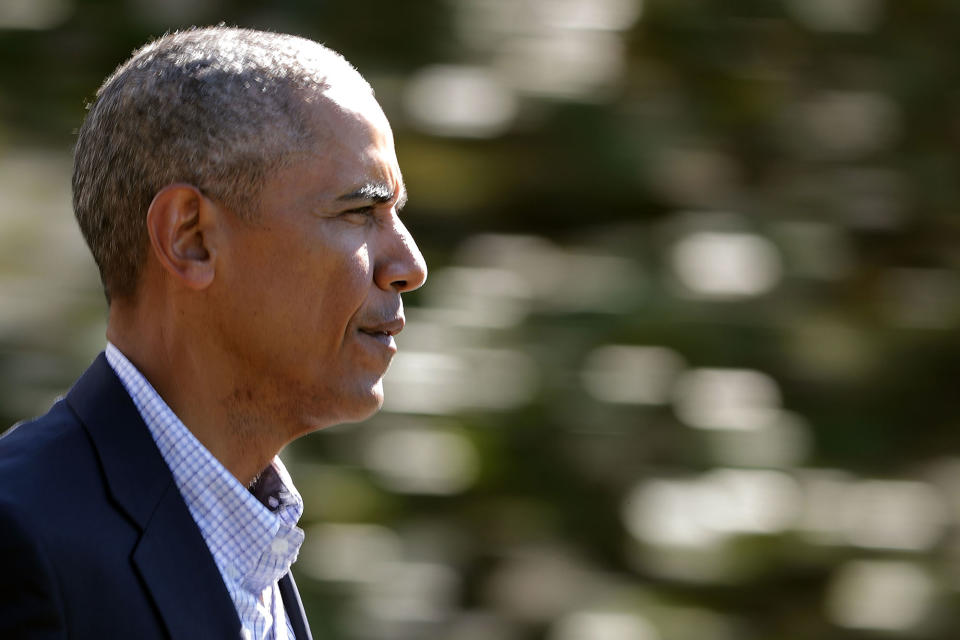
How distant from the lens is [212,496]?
5.39 feet

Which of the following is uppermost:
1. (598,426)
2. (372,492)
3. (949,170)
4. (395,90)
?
(949,170)

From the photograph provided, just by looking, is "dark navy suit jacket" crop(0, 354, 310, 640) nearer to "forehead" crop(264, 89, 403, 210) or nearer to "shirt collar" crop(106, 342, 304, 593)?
"shirt collar" crop(106, 342, 304, 593)

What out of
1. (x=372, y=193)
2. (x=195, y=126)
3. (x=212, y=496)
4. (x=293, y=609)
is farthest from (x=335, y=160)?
(x=293, y=609)

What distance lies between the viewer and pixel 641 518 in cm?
346

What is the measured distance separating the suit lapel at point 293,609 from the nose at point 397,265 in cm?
43

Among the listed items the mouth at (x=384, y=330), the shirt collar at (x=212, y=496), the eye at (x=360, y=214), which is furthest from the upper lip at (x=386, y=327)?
the shirt collar at (x=212, y=496)

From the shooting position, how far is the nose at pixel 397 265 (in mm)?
1717

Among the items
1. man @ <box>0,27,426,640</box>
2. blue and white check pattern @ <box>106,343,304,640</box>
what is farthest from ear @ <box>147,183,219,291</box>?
blue and white check pattern @ <box>106,343,304,640</box>

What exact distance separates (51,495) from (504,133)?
2.36 meters

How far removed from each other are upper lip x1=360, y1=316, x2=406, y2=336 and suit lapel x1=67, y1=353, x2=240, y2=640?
30cm

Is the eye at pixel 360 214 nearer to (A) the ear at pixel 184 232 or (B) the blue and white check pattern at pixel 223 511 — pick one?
(A) the ear at pixel 184 232

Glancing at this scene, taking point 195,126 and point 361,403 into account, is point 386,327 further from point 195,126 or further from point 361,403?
→ point 195,126

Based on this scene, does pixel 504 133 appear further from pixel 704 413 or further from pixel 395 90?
pixel 704 413

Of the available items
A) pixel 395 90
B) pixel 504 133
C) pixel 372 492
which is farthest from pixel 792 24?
pixel 372 492
